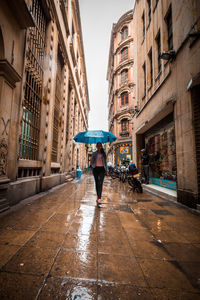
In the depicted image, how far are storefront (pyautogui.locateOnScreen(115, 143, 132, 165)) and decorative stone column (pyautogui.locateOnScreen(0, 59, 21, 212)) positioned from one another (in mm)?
18592

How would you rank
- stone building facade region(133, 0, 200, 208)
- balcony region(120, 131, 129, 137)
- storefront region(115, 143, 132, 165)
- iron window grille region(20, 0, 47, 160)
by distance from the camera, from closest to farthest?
stone building facade region(133, 0, 200, 208), iron window grille region(20, 0, 47, 160), storefront region(115, 143, 132, 165), balcony region(120, 131, 129, 137)

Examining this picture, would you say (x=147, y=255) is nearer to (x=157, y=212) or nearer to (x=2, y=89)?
(x=157, y=212)

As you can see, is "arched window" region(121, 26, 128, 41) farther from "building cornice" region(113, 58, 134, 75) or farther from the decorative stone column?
the decorative stone column

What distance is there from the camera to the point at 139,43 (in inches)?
429

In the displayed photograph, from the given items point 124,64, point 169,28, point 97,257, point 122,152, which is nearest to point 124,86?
point 124,64

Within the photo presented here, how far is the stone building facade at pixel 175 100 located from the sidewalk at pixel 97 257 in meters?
1.87

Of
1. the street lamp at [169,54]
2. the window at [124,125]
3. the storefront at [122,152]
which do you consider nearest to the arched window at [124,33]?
the window at [124,125]

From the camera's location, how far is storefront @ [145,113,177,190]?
262 inches

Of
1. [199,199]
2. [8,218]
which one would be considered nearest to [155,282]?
[8,218]

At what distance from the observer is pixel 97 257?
6.31 ft

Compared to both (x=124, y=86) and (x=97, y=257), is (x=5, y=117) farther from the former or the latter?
(x=124, y=86)

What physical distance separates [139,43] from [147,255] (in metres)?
13.0

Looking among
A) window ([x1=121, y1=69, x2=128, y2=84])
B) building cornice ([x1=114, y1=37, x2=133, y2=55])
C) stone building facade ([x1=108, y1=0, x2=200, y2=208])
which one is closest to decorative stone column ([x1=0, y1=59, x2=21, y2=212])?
stone building facade ([x1=108, y1=0, x2=200, y2=208])

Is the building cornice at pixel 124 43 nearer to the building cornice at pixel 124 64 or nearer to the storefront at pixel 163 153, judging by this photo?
the building cornice at pixel 124 64
